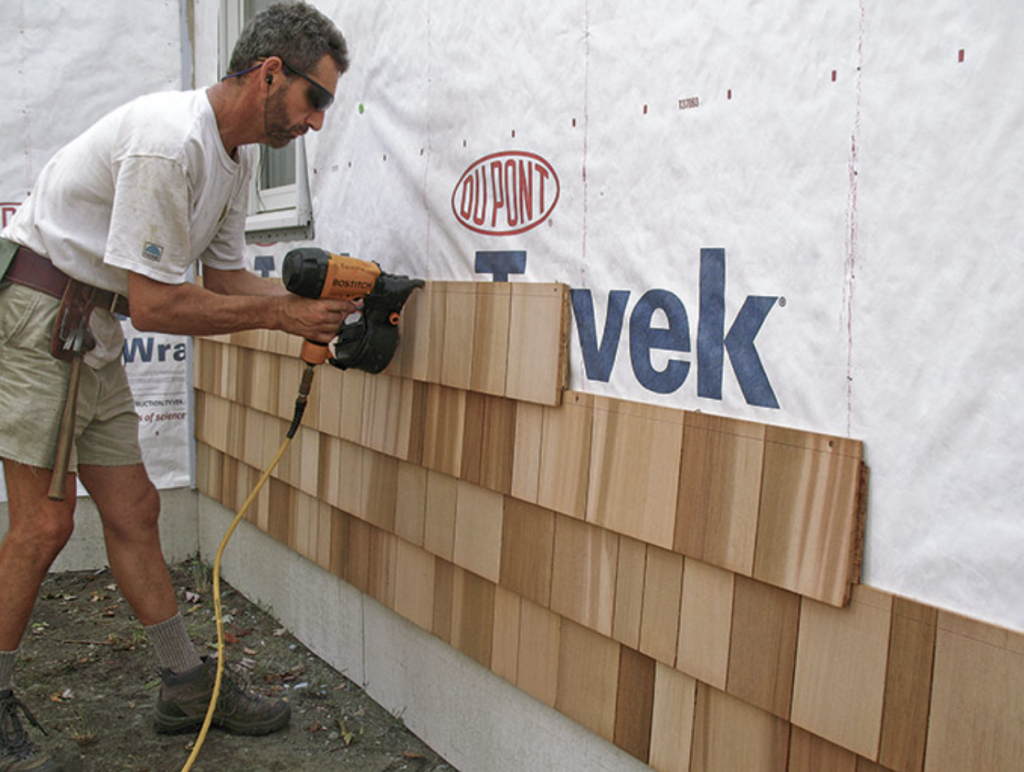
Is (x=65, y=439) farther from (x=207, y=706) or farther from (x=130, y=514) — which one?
(x=207, y=706)

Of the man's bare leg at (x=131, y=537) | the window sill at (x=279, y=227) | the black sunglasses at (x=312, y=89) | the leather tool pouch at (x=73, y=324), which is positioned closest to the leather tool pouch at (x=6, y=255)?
the leather tool pouch at (x=73, y=324)

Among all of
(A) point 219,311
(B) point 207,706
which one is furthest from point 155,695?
(A) point 219,311

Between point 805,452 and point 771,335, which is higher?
point 771,335

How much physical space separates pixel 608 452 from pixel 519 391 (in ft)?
1.10

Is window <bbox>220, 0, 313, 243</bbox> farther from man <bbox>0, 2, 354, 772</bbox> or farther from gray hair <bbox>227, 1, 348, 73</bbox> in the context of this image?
gray hair <bbox>227, 1, 348, 73</bbox>

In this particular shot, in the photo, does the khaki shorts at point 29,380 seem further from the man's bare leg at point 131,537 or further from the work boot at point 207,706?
the work boot at point 207,706

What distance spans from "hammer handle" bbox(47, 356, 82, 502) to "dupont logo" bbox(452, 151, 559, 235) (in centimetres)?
110

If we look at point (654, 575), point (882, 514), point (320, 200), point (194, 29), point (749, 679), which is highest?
point (194, 29)

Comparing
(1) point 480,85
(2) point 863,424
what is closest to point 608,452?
(2) point 863,424

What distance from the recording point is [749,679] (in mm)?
1613

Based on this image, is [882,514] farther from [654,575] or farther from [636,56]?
[636,56]

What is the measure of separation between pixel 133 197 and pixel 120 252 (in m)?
0.14

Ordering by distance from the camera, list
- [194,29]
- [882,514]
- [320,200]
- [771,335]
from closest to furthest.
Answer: [882,514] < [771,335] < [320,200] < [194,29]

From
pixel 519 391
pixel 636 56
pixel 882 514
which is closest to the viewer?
pixel 882 514
